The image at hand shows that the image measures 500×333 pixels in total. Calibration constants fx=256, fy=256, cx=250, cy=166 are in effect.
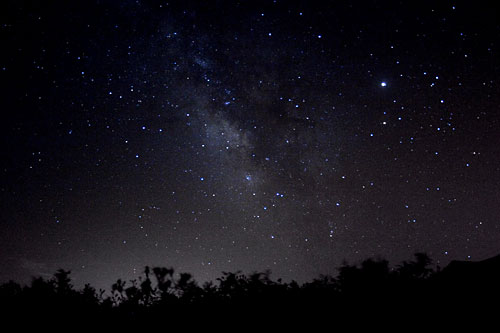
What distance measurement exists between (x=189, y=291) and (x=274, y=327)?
2748 mm

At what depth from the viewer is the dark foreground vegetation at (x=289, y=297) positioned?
Answer: 5520mm

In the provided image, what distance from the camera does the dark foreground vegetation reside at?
552cm

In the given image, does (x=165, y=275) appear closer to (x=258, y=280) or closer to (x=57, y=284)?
(x=57, y=284)

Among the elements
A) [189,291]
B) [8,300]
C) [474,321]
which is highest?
[8,300]

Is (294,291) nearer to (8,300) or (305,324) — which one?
(305,324)

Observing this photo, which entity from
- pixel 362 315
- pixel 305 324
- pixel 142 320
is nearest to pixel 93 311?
pixel 142 320

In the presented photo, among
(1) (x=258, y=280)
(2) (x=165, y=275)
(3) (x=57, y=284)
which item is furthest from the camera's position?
(2) (x=165, y=275)

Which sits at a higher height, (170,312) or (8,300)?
(8,300)

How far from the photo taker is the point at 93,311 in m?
7.18

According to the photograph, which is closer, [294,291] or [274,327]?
[274,327]

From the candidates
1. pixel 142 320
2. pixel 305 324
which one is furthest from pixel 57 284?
pixel 305 324

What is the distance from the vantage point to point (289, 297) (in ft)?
20.0

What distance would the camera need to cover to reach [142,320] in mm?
6266

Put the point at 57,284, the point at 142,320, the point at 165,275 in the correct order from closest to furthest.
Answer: the point at 142,320
the point at 57,284
the point at 165,275
